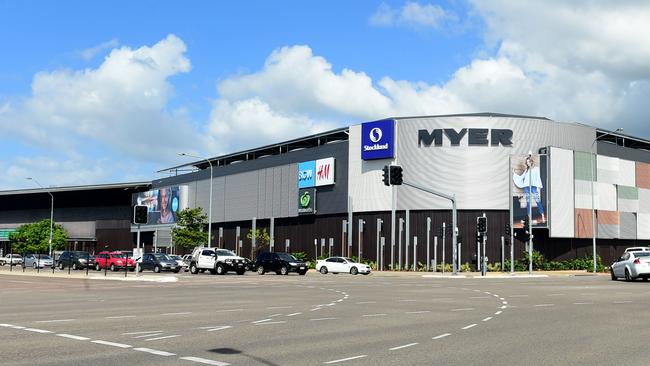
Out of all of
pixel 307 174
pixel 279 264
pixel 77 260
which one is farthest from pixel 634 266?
pixel 77 260

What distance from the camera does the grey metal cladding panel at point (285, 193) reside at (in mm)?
81375

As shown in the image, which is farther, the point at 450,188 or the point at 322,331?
the point at 450,188

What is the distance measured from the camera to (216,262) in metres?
49.1

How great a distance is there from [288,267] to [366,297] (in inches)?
1016

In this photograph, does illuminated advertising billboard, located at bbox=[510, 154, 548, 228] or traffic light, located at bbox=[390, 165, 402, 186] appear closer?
traffic light, located at bbox=[390, 165, 402, 186]

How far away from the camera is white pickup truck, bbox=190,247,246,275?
4903cm

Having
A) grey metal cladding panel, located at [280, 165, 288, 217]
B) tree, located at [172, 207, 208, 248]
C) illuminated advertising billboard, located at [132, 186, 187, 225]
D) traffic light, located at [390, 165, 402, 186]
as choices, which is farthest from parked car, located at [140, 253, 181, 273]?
illuminated advertising billboard, located at [132, 186, 187, 225]

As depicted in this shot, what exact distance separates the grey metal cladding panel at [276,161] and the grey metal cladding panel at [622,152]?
2721 centimetres

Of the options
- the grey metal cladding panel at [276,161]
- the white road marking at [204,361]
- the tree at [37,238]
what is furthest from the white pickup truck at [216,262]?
the tree at [37,238]

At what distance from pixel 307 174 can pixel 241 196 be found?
13905 millimetres

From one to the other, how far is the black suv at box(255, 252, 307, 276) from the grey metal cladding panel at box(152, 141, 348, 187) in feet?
84.0

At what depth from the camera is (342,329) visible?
46.8 ft

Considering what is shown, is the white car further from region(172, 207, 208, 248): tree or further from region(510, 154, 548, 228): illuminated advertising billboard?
region(172, 207, 208, 248): tree

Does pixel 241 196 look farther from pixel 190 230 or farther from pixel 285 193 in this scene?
pixel 285 193
